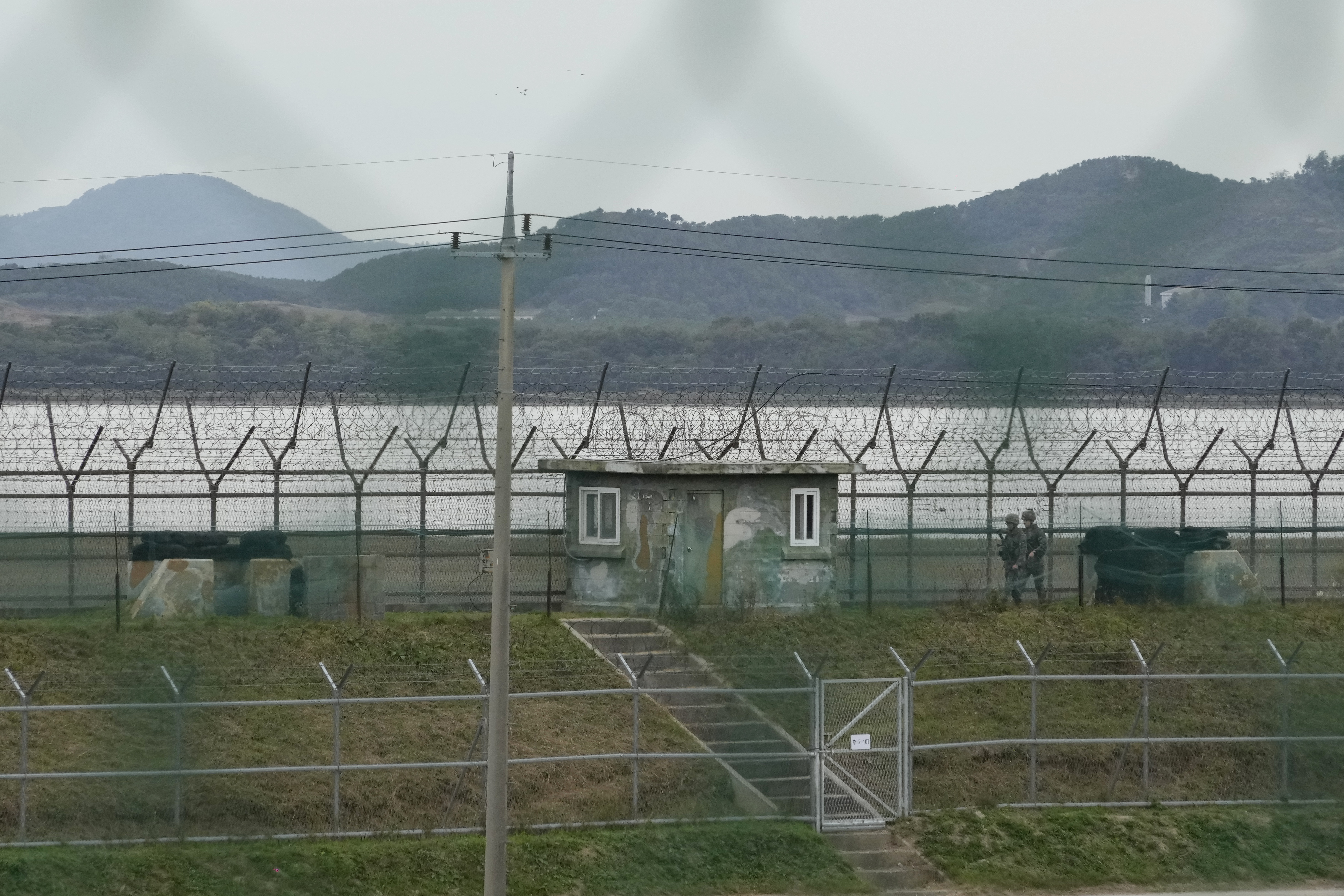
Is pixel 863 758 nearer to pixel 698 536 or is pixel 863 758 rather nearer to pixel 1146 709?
pixel 1146 709

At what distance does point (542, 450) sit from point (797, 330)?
558cm

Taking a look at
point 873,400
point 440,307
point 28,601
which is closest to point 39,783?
point 28,601

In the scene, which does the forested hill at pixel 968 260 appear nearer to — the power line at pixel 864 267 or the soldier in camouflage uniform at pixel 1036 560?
the power line at pixel 864 267

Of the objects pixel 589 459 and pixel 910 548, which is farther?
pixel 910 548

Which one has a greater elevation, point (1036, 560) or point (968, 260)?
point (968, 260)

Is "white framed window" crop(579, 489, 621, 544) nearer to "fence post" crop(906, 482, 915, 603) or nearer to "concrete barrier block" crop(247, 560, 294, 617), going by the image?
"concrete barrier block" crop(247, 560, 294, 617)

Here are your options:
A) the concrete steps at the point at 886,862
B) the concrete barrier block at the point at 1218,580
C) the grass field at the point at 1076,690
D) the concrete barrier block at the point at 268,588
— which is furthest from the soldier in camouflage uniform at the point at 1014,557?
the concrete barrier block at the point at 268,588

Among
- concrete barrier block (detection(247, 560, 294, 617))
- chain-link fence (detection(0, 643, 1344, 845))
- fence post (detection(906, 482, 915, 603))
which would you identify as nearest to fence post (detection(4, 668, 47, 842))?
chain-link fence (detection(0, 643, 1344, 845))

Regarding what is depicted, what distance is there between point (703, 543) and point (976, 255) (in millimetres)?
5963

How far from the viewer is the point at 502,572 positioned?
12.0 metres

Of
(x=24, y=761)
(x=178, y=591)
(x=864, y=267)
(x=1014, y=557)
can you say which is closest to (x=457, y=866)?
(x=24, y=761)

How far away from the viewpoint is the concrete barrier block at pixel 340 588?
800 inches

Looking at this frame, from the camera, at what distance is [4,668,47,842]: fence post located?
14383mm

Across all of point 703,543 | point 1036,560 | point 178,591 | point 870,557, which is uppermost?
point 703,543
